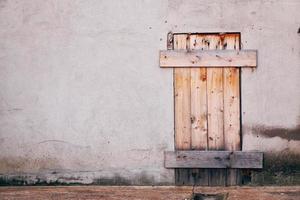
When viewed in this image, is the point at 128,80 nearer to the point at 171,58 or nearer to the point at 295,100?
the point at 171,58

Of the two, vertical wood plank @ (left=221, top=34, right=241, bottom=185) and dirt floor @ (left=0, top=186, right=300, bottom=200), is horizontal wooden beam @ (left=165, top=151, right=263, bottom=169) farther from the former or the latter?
dirt floor @ (left=0, top=186, right=300, bottom=200)

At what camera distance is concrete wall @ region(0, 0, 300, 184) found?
26.1 ft

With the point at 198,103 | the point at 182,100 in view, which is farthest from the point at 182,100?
the point at 198,103

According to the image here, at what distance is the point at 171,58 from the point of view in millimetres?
8008

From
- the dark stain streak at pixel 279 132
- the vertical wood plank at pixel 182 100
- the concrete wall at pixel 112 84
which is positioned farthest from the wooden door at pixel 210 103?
the dark stain streak at pixel 279 132

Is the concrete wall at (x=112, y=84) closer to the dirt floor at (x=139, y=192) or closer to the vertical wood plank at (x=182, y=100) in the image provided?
the vertical wood plank at (x=182, y=100)

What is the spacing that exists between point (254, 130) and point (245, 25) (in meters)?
1.39

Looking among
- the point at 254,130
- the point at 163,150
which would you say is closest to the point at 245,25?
the point at 254,130

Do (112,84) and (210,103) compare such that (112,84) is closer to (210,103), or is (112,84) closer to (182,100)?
(182,100)

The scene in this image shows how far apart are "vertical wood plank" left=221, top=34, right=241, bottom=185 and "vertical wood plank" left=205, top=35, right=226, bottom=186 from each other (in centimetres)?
6

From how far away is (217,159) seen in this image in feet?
26.1

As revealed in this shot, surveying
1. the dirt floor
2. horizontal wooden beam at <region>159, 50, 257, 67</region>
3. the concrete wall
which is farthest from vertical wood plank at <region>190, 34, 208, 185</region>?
the dirt floor

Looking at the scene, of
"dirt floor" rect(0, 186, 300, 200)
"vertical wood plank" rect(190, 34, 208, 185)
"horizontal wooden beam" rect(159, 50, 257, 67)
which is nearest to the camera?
"dirt floor" rect(0, 186, 300, 200)

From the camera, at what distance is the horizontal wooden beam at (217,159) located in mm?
7922
